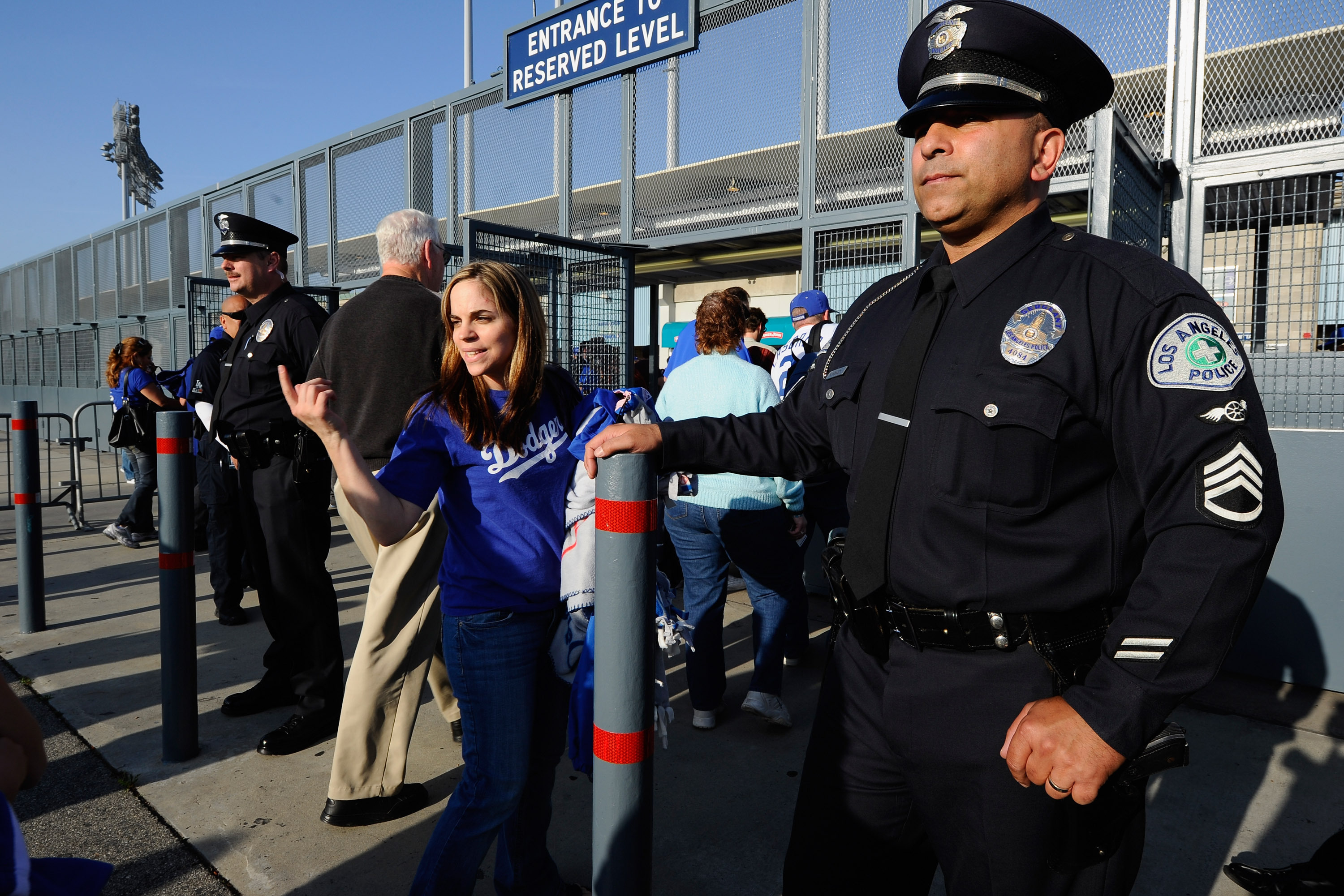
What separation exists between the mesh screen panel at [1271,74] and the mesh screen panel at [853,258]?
1.68 metres

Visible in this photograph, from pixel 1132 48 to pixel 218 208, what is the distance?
11042mm

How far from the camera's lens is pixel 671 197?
19.8ft

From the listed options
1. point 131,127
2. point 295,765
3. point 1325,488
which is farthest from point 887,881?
point 131,127

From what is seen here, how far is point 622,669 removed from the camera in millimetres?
1521

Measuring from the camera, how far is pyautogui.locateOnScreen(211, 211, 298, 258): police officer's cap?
12.4ft

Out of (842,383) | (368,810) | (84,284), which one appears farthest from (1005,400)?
(84,284)

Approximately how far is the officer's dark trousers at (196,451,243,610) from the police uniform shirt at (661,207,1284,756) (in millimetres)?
4592

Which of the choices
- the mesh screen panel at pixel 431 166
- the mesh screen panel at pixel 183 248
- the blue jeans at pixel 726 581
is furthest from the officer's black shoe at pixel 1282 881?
the mesh screen panel at pixel 183 248

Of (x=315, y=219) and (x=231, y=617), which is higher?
(x=315, y=219)

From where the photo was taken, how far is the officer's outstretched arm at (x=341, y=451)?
1.90 meters

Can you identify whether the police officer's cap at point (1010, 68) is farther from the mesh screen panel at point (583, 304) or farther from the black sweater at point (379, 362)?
the mesh screen panel at point (583, 304)

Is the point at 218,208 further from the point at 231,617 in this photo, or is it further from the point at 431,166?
the point at 231,617

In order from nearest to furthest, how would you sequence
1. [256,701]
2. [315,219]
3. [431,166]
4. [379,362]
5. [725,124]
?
1. [379,362]
2. [256,701]
3. [725,124]
4. [431,166]
5. [315,219]

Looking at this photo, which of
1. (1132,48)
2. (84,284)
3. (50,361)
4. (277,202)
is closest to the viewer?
(1132,48)
